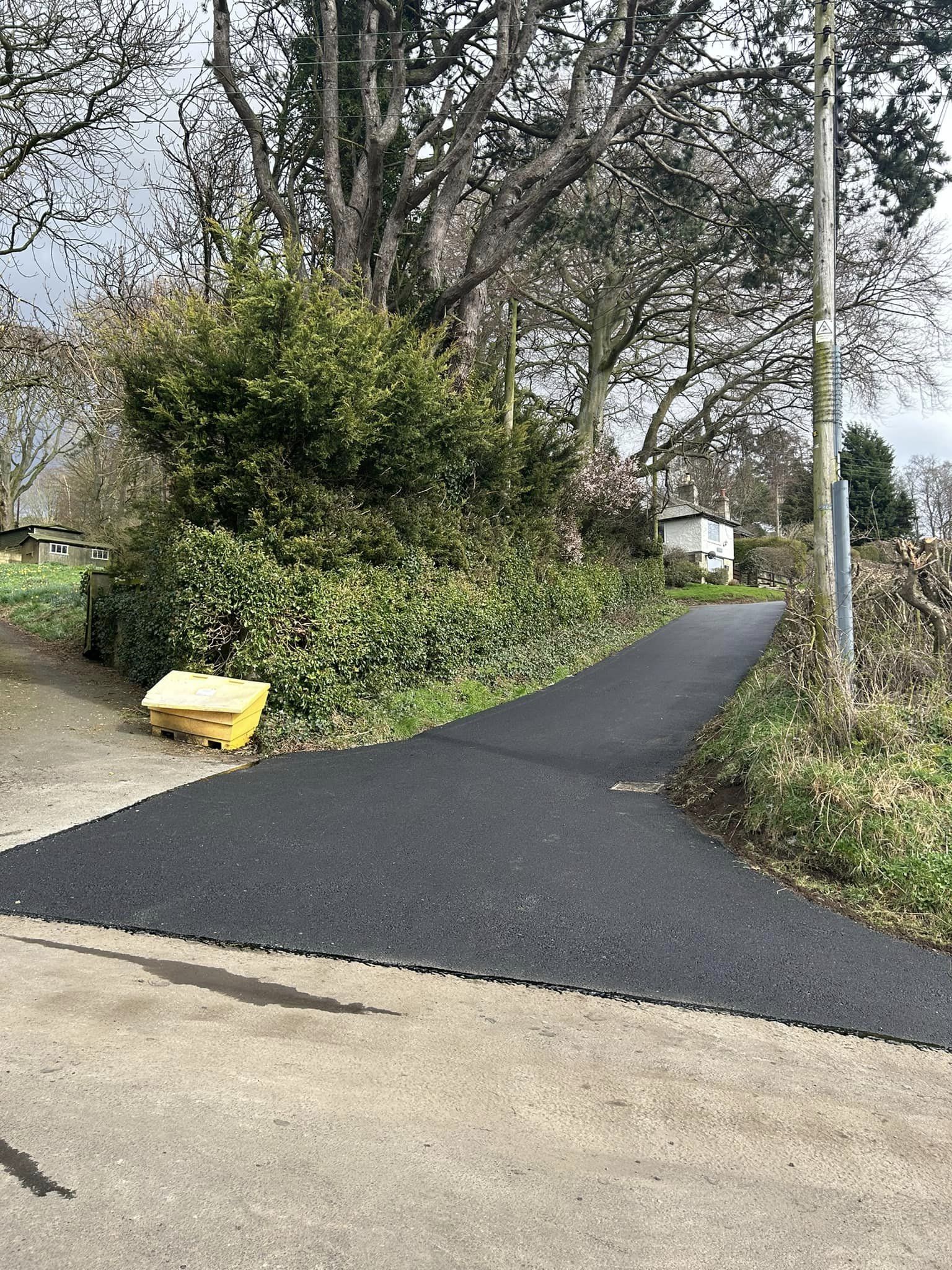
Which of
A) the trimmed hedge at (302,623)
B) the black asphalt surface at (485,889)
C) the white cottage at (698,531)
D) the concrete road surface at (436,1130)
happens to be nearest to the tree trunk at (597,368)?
the trimmed hedge at (302,623)

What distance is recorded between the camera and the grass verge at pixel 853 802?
502 centimetres

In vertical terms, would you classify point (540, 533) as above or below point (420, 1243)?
above

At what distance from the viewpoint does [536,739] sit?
399 inches

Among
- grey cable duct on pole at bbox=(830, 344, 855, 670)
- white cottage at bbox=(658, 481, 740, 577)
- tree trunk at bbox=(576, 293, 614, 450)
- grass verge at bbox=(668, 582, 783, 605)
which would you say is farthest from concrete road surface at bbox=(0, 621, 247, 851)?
white cottage at bbox=(658, 481, 740, 577)

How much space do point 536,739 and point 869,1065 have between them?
679 cm

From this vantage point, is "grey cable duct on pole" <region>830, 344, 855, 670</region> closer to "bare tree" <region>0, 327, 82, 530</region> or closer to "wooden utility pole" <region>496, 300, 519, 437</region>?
"wooden utility pole" <region>496, 300, 519, 437</region>

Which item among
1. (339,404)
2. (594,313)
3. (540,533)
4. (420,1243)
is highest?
(594,313)

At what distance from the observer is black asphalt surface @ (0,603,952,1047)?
416cm

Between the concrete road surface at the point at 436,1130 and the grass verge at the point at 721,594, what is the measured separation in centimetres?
2982

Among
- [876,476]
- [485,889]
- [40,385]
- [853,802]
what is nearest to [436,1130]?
[485,889]

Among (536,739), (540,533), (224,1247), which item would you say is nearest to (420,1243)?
(224,1247)

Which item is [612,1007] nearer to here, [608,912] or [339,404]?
[608,912]

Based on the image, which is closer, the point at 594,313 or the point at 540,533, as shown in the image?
the point at 540,533

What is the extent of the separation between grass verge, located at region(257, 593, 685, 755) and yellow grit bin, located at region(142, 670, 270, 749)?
0.40 metres
